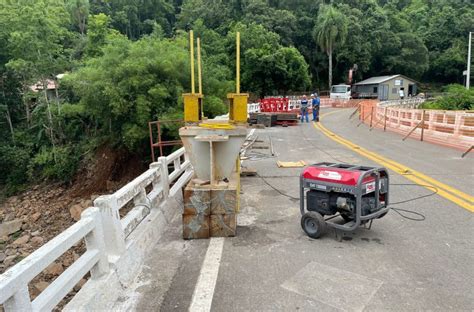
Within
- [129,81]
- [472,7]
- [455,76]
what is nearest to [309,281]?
[129,81]

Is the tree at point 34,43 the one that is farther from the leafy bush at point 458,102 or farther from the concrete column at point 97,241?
the leafy bush at point 458,102

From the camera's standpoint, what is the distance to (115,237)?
12.7 ft

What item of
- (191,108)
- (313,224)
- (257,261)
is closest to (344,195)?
(313,224)

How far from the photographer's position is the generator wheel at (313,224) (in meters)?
4.89

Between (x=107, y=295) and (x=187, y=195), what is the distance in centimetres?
190

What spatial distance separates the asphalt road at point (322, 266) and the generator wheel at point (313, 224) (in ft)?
0.37

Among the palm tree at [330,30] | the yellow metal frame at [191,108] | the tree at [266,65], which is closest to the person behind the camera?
the yellow metal frame at [191,108]

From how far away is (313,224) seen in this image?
499 cm

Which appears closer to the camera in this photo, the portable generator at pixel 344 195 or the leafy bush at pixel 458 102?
the portable generator at pixel 344 195

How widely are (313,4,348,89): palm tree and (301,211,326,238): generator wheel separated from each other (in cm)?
5866

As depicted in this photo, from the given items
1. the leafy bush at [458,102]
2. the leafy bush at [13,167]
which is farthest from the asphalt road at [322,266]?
the leafy bush at [458,102]

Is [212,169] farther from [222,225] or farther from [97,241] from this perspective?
[97,241]

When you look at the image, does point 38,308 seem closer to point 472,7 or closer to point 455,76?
point 455,76

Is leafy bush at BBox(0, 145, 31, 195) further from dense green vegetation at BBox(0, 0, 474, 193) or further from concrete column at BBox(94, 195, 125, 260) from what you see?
concrete column at BBox(94, 195, 125, 260)
